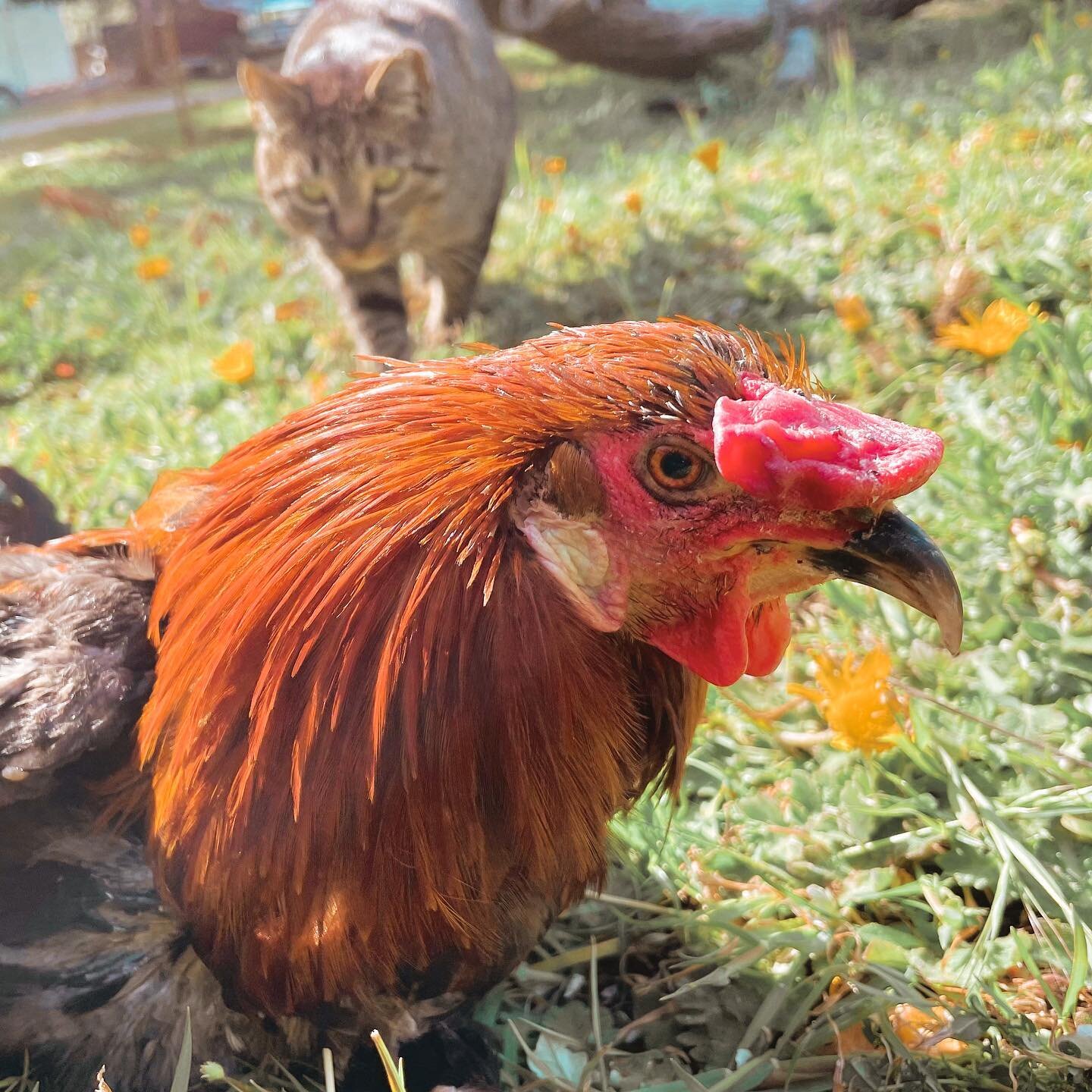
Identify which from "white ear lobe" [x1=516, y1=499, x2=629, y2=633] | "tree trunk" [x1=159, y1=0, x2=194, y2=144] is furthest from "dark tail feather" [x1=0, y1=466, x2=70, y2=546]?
"tree trunk" [x1=159, y1=0, x2=194, y2=144]

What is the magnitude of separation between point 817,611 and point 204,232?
15.8 feet

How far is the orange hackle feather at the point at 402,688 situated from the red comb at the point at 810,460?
6cm

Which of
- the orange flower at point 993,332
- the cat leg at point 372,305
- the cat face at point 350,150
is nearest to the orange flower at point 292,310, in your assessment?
the cat leg at point 372,305

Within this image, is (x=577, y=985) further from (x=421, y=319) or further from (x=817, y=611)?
(x=421, y=319)

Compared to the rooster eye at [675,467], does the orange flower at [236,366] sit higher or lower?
lower

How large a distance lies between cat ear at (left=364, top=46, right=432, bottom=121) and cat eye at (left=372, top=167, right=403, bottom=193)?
185 mm

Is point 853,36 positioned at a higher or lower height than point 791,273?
higher

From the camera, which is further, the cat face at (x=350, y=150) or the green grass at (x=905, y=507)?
the cat face at (x=350, y=150)

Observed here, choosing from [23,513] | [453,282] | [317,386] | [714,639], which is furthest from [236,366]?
[714,639]

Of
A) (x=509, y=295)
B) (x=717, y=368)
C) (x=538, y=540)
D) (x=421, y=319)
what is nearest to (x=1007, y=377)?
(x=717, y=368)

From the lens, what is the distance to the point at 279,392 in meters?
3.14

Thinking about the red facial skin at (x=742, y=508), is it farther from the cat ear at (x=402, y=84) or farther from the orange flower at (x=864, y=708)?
the cat ear at (x=402, y=84)

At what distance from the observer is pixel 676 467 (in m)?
0.89

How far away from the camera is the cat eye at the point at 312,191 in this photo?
305 centimetres
